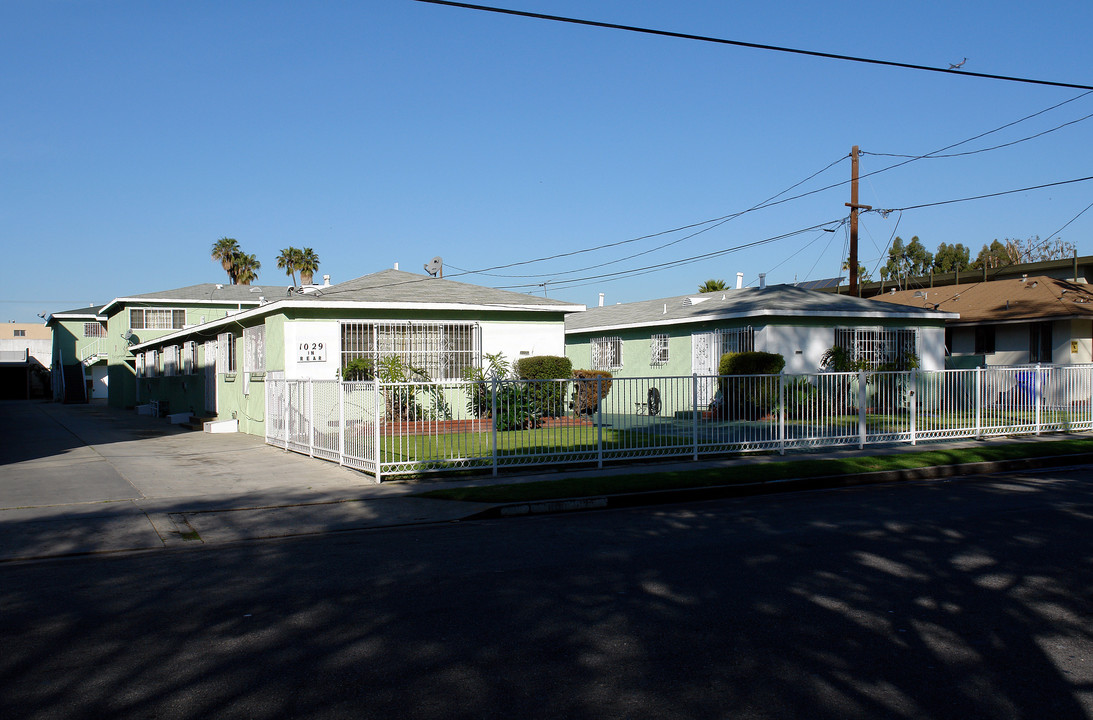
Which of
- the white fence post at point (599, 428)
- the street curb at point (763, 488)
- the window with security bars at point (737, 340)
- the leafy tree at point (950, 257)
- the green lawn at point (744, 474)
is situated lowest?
the street curb at point (763, 488)

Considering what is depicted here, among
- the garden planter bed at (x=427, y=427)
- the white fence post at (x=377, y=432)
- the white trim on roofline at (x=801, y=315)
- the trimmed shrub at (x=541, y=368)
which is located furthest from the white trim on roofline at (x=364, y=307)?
the white fence post at (x=377, y=432)

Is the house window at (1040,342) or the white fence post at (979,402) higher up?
the house window at (1040,342)

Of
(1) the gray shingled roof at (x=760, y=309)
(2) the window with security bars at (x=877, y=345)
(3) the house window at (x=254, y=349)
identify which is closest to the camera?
(3) the house window at (x=254, y=349)

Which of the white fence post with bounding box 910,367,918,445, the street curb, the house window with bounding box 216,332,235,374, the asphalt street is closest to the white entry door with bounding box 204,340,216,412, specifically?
the house window with bounding box 216,332,235,374

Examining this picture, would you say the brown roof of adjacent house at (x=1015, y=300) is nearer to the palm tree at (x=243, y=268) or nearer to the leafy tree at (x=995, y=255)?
the leafy tree at (x=995, y=255)

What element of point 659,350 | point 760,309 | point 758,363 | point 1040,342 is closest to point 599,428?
point 758,363

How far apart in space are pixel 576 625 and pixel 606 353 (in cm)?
2653

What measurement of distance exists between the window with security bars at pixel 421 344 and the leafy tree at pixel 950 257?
56.2 metres

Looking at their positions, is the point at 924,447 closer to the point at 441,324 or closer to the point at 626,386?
the point at 626,386

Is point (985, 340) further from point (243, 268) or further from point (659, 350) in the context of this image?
point (243, 268)

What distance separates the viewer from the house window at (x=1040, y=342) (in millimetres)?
28547

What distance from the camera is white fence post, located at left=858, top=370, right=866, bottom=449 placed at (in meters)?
15.7

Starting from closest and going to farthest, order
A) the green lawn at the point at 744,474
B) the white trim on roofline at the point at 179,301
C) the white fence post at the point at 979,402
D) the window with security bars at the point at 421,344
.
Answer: the green lawn at the point at 744,474 → the white fence post at the point at 979,402 → the window with security bars at the point at 421,344 → the white trim on roofline at the point at 179,301

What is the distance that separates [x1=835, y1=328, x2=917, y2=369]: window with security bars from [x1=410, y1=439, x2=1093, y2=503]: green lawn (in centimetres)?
903
